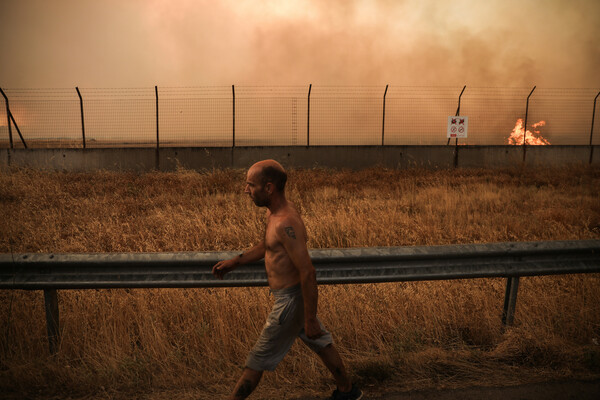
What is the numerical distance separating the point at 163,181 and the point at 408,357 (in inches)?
474

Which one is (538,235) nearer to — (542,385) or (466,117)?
(542,385)

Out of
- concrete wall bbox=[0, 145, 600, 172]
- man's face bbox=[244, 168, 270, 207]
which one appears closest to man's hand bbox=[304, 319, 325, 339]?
man's face bbox=[244, 168, 270, 207]

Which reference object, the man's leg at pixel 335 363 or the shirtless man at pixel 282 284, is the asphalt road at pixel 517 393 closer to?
the man's leg at pixel 335 363

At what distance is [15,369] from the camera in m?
2.77

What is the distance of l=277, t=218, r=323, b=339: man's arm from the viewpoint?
82.8 inches

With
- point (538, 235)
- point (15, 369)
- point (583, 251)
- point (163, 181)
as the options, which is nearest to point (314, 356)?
point (15, 369)

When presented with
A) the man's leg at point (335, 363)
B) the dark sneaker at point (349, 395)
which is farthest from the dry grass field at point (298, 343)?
the man's leg at point (335, 363)

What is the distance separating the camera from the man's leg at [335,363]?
232 cm

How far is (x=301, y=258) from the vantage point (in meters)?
2.10

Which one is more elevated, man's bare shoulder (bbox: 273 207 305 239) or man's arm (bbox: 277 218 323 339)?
man's bare shoulder (bbox: 273 207 305 239)

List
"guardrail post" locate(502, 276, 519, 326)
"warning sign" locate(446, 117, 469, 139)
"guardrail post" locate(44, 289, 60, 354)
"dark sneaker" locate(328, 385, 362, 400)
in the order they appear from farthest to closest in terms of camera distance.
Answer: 1. "warning sign" locate(446, 117, 469, 139)
2. "guardrail post" locate(502, 276, 519, 326)
3. "guardrail post" locate(44, 289, 60, 354)
4. "dark sneaker" locate(328, 385, 362, 400)

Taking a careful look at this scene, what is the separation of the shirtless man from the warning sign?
1878 centimetres

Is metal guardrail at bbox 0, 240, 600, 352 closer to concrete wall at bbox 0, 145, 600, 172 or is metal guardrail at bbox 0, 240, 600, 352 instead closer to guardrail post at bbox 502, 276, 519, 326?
guardrail post at bbox 502, 276, 519, 326

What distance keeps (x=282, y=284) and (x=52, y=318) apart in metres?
1.94
